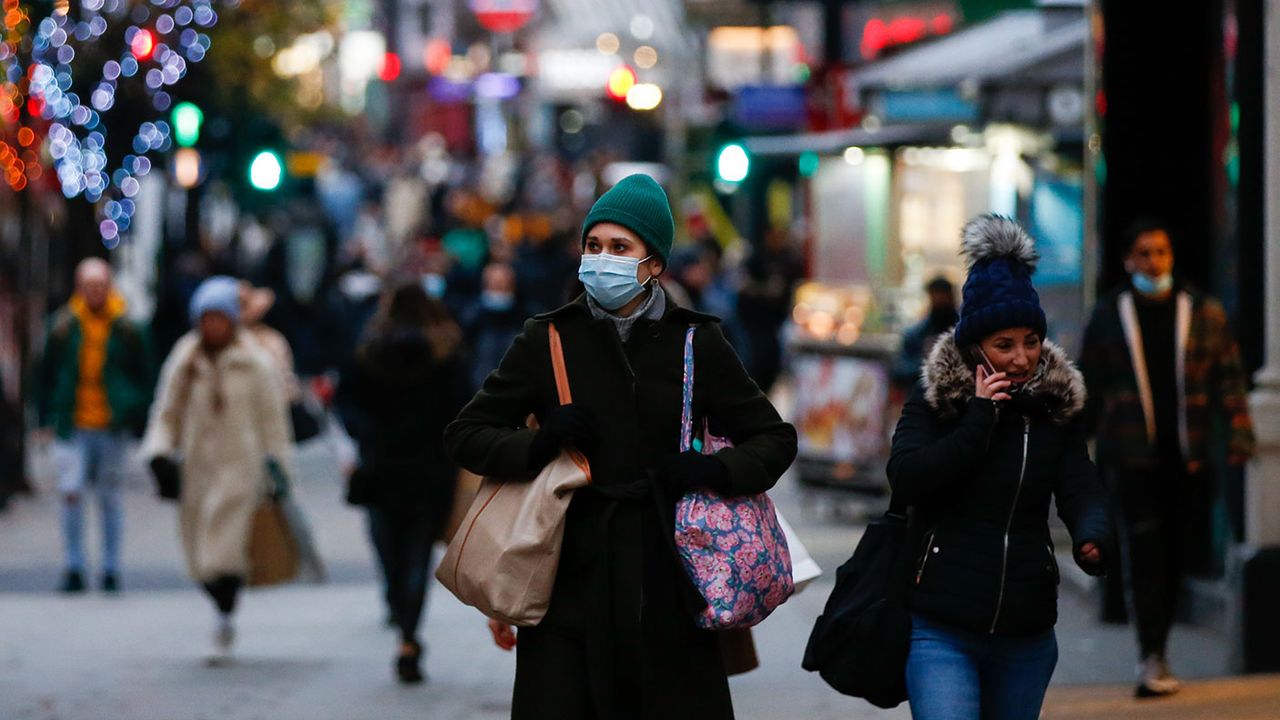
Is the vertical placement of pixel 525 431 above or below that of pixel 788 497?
above

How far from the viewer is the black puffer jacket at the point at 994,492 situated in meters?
5.02

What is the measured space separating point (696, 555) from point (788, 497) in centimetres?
1246

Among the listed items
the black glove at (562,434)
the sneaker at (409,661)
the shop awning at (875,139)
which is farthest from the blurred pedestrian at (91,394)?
the black glove at (562,434)

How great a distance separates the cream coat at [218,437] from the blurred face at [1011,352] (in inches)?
Result: 223

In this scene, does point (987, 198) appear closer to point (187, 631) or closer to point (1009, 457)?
point (187, 631)

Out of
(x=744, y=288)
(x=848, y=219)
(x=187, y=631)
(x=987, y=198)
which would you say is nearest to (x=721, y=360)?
(x=187, y=631)

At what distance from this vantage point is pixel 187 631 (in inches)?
442

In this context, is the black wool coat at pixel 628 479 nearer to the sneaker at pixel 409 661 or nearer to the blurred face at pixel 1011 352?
the blurred face at pixel 1011 352

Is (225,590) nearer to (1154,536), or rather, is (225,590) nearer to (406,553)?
(406,553)

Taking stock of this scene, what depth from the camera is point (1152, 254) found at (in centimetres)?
859

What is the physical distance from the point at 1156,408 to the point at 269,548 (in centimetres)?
424

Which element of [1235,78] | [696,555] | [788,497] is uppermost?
[1235,78]

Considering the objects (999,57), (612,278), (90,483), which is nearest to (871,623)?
(612,278)

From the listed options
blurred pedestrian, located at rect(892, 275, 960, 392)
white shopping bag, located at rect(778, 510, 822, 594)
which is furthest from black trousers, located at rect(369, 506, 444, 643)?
white shopping bag, located at rect(778, 510, 822, 594)
